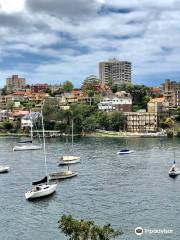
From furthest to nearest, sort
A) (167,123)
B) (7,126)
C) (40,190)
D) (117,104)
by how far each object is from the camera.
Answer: (117,104) → (7,126) → (167,123) → (40,190)

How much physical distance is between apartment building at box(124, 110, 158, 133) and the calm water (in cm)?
7574

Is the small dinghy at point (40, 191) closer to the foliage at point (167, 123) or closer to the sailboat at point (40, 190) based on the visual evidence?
the sailboat at point (40, 190)

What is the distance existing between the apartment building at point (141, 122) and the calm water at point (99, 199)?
75744mm

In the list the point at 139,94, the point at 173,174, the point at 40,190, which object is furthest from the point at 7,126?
the point at 40,190

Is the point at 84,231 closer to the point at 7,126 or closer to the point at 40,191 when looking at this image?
the point at 40,191

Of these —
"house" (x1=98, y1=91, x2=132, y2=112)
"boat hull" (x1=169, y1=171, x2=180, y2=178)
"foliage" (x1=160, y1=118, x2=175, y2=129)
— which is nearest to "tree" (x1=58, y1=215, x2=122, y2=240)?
"boat hull" (x1=169, y1=171, x2=180, y2=178)

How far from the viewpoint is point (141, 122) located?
16138 centimetres

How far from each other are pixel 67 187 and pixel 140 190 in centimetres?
865

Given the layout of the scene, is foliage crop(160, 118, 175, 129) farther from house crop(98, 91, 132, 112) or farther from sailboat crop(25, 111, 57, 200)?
sailboat crop(25, 111, 57, 200)

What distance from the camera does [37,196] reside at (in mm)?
51719

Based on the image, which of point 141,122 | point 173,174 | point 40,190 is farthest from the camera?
point 141,122

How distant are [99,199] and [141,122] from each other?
111044mm

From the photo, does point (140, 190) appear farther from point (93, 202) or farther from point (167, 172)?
point (167, 172)

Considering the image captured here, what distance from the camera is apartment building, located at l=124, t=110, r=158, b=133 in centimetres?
16112
